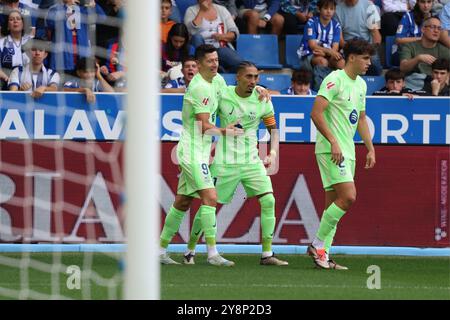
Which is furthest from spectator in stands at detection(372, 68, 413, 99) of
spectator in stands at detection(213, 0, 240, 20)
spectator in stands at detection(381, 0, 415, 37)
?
spectator in stands at detection(213, 0, 240, 20)

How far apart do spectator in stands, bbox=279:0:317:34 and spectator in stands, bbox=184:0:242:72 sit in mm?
885

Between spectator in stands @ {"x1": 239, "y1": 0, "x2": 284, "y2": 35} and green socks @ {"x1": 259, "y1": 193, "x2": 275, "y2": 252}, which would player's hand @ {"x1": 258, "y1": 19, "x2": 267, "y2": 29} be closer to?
spectator in stands @ {"x1": 239, "y1": 0, "x2": 284, "y2": 35}

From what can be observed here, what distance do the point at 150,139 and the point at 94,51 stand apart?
19.7ft

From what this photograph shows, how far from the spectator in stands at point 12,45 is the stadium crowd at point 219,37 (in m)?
0.01

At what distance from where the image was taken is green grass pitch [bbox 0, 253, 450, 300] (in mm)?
8992

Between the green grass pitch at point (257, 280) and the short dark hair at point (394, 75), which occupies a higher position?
the short dark hair at point (394, 75)

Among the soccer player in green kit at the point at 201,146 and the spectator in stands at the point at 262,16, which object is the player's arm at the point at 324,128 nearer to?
the soccer player in green kit at the point at 201,146

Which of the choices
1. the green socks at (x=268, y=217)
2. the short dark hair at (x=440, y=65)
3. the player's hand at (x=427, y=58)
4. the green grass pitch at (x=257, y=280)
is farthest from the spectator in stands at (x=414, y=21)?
the green socks at (x=268, y=217)

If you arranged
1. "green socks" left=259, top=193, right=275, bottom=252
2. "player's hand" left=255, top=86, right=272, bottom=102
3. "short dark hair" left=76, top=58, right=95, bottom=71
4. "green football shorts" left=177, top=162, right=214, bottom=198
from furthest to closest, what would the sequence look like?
"short dark hair" left=76, top=58, right=95, bottom=71
"player's hand" left=255, top=86, right=272, bottom=102
"green socks" left=259, top=193, right=275, bottom=252
"green football shorts" left=177, top=162, right=214, bottom=198

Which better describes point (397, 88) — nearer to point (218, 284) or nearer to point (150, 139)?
point (218, 284)

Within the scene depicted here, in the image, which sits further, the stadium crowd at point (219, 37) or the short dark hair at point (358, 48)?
the stadium crowd at point (219, 37)

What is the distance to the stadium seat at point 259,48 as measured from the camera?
1534 cm

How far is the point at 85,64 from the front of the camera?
11.7m

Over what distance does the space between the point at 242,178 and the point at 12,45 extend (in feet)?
8.59
